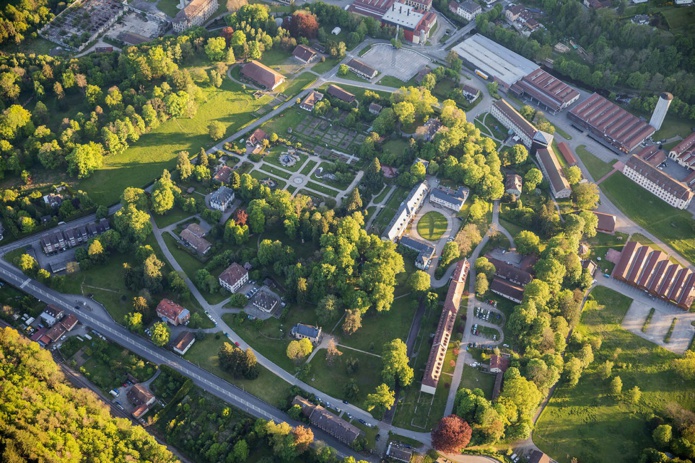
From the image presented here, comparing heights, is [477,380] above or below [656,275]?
below

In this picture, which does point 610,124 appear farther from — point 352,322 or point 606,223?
point 352,322

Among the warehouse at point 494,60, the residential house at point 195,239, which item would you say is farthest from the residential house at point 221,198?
the warehouse at point 494,60

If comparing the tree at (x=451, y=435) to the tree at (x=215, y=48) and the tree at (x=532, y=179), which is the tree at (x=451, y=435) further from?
the tree at (x=215, y=48)

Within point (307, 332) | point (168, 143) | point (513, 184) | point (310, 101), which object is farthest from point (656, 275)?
point (168, 143)

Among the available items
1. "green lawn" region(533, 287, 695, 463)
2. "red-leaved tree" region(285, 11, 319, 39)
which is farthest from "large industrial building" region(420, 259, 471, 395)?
"red-leaved tree" region(285, 11, 319, 39)

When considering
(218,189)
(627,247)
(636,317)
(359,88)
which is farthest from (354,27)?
(636,317)
